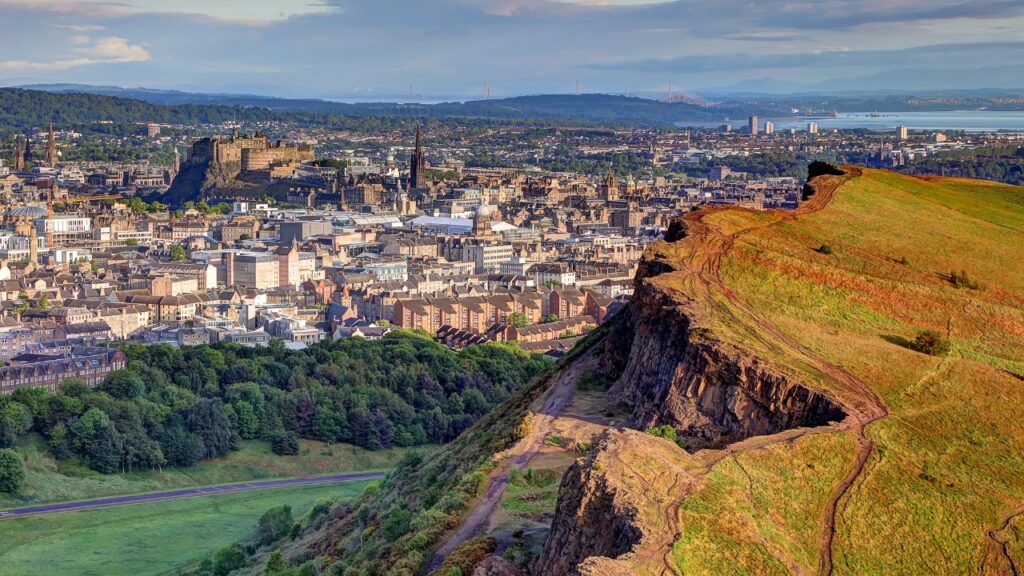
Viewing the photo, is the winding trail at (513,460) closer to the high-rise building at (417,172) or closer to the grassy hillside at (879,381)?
the grassy hillside at (879,381)

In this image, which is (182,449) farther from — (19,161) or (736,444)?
(19,161)

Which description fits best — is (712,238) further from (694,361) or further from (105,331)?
(105,331)

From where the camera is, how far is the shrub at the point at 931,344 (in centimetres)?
2336

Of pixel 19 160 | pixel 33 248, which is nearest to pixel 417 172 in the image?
pixel 19 160

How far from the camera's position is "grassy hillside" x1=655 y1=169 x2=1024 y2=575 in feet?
56.0

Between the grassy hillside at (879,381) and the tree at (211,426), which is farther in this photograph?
the tree at (211,426)

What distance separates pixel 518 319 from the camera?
8169 centimetres

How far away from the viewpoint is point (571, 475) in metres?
17.4

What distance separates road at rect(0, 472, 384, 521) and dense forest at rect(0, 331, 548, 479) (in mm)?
2376

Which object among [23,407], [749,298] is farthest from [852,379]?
[23,407]

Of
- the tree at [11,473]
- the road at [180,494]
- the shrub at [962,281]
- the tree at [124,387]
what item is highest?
the shrub at [962,281]

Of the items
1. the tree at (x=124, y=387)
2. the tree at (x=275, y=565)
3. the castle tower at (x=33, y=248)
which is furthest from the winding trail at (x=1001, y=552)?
the castle tower at (x=33, y=248)

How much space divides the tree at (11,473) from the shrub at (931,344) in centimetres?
3083

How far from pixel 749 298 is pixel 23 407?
33.6 meters
